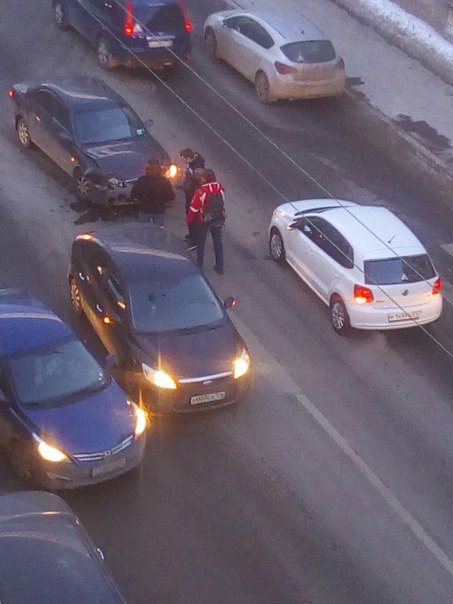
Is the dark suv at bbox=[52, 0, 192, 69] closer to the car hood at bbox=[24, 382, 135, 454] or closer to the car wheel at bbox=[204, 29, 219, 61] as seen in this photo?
the car wheel at bbox=[204, 29, 219, 61]

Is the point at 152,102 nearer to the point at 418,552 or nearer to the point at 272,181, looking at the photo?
the point at 272,181

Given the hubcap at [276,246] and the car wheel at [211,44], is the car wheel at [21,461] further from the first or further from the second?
the car wheel at [211,44]

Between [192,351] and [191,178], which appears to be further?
[191,178]

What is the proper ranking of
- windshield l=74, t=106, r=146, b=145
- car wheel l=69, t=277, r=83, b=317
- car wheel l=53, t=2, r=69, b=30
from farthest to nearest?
car wheel l=53, t=2, r=69, b=30 < windshield l=74, t=106, r=146, b=145 < car wheel l=69, t=277, r=83, b=317

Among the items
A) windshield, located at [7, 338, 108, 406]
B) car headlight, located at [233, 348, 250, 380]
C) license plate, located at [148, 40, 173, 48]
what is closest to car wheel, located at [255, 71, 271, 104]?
license plate, located at [148, 40, 173, 48]

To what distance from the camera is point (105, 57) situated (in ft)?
81.2

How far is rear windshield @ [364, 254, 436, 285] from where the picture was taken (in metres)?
17.0

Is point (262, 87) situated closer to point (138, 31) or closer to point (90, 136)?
point (138, 31)

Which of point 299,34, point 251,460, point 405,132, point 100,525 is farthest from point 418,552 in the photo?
point 299,34

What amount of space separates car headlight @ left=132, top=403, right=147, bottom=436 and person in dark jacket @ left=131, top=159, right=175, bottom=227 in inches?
203

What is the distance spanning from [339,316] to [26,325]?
16.5 ft

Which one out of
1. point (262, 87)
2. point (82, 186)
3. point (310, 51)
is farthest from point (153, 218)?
point (310, 51)

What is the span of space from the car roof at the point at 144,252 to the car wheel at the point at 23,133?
5.27 meters

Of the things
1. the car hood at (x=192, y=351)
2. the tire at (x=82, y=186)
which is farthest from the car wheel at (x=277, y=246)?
the car hood at (x=192, y=351)
